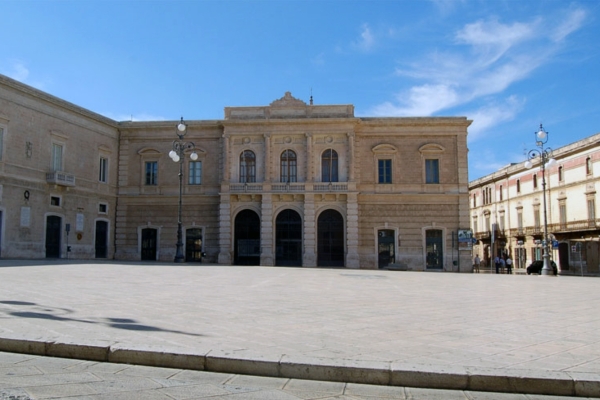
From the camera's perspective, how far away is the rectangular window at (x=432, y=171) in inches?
1380

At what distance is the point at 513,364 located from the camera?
17.6 feet

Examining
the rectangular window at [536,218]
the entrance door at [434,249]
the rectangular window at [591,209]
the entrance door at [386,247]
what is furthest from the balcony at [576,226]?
the entrance door at [386,247]

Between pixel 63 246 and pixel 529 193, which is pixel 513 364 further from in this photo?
pixel 529 193

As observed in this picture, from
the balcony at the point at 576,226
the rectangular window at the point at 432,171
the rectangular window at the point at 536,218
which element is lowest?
Answer: the balcony at the point at 576,226

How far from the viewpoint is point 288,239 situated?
115 ft

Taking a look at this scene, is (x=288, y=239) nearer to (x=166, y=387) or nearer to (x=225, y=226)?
(x=225, y=226)

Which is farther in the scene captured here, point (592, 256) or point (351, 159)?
point (592, 256)

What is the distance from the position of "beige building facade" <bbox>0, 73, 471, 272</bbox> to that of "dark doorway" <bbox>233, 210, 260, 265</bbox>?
0.22ft

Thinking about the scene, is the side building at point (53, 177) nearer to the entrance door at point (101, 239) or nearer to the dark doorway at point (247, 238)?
the entrance door at point (101, 239)

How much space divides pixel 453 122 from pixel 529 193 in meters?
18.1

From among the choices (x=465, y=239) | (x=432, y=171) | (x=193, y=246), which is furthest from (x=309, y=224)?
(x=465, y=239)

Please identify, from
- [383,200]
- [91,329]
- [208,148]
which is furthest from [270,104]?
[91,329]

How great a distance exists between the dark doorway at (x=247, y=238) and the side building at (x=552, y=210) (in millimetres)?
15819

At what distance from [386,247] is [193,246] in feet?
43.4
